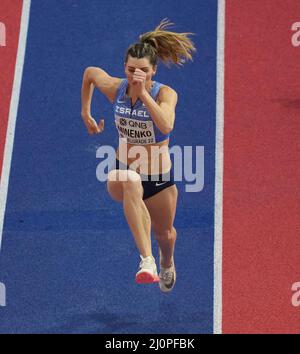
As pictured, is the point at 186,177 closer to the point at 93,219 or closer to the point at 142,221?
the point at 93,219

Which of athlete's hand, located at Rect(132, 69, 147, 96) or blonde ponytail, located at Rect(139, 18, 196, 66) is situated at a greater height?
blonde ponytail, located at Rect(139, 18, 196, 66)

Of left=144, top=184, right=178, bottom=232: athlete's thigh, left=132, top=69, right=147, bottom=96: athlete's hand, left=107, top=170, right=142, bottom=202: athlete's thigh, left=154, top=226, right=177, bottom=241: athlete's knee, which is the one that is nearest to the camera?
left=132, top=69, right=147, bottom=96: athlete's hand

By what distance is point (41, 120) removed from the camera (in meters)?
10.9

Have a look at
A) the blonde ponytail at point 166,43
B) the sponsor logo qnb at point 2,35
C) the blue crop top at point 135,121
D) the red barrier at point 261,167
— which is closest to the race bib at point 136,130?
the blue crop top at point 135,121

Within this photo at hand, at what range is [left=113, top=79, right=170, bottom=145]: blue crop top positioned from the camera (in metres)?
7.70

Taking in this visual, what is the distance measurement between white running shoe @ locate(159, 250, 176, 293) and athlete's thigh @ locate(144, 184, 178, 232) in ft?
2.59

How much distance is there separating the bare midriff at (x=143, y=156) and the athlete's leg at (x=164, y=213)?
9.4 inches

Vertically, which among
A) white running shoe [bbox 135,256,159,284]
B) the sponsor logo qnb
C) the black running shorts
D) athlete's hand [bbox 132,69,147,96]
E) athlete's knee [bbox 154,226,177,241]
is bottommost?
white running shoe [bbox 135,256,159,284]

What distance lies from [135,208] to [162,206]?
2.37 feet

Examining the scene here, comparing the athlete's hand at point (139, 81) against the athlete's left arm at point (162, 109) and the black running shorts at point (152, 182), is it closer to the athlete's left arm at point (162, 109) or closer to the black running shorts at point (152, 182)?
the athlete's left arm at point (162, 109)

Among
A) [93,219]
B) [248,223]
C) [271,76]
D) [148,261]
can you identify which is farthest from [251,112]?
[148,261]

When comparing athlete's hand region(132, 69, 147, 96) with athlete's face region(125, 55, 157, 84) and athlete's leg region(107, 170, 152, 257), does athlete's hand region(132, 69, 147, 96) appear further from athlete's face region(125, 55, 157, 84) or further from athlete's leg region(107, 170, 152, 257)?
athlete's leg region(107, 170, 152, 257)

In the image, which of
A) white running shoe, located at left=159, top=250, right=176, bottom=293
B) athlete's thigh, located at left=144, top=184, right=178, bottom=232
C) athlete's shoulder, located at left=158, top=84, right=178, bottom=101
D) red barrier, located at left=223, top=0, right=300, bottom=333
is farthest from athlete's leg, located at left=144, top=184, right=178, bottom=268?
red barrier, located at left=223, top=0, right=300, bottom=333

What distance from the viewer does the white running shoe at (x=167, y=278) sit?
9.00 m
